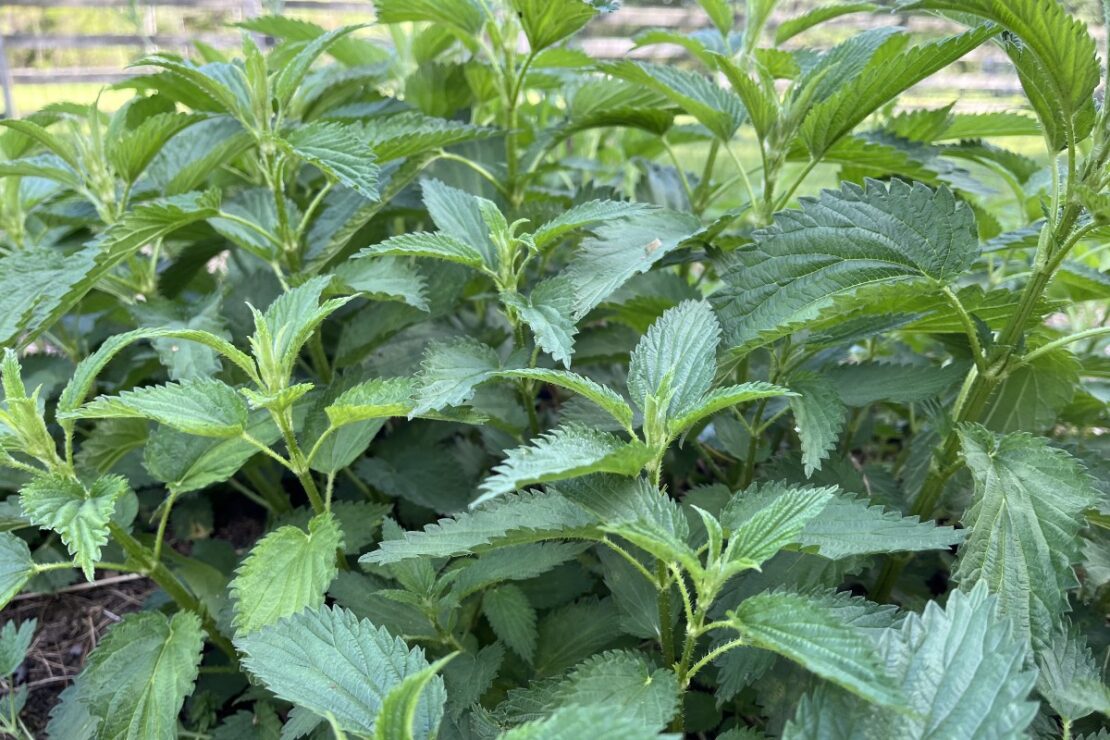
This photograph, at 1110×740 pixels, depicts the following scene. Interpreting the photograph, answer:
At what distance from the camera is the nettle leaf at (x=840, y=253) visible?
0.93m

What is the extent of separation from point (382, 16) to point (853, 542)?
1.19m

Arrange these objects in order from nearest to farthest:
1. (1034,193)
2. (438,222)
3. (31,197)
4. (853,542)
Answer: (853,542) → (438,222) → (1034,193) → (31,197)

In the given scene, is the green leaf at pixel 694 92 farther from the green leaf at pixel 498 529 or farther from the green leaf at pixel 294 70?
the green leaf at pixel 498 529

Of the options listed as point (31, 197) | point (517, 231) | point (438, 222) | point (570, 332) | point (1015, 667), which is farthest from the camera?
point (31, 197)

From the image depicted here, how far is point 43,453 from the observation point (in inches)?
38.6

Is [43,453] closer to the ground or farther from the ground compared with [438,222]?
closer to the ground

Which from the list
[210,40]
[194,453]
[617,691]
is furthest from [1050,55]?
[210,40]

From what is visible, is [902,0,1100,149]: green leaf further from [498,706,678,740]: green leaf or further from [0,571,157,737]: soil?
[0,571,157,737]: soil

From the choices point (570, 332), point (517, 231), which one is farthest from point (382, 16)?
point (570, 332)

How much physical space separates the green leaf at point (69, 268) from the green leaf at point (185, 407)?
26 cm

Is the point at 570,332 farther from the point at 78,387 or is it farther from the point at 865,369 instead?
the point at 78,387

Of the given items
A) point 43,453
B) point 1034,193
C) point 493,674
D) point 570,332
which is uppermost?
point 1034,193

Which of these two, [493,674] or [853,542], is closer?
[853,542]

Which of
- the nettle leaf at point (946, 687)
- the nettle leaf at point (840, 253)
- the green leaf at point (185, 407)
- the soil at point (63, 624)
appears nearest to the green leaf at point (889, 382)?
the nettle leaf at point (840, 253)
